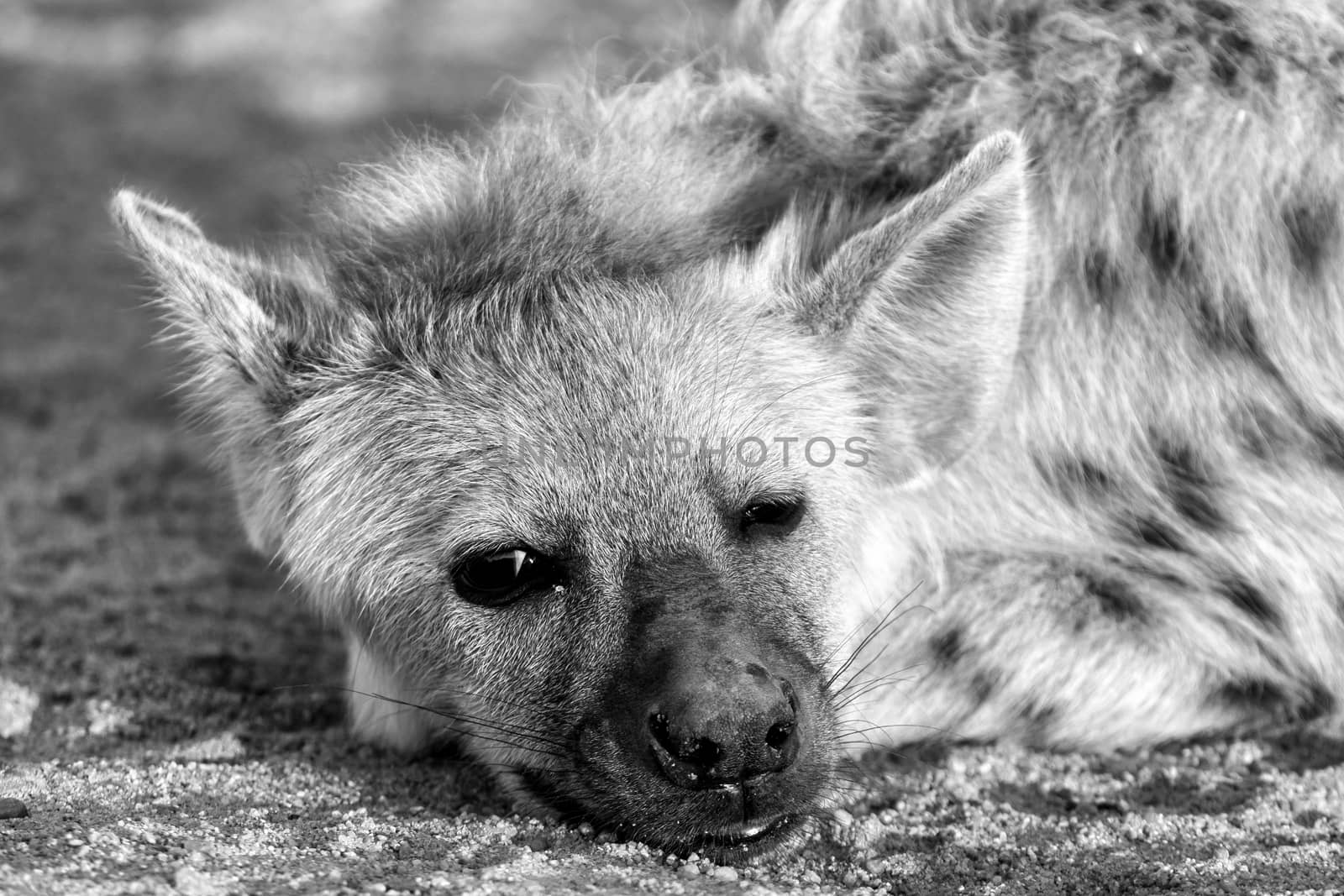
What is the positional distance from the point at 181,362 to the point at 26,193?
334cm

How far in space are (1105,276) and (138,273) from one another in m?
2.12

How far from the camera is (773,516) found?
200 centimetres

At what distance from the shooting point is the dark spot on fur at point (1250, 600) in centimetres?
221

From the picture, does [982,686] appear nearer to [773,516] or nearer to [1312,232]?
[773,516]

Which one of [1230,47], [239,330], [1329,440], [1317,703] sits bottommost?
[1317,703]

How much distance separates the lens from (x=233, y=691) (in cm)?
245

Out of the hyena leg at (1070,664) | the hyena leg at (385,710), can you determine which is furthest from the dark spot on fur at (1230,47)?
the hyena leg at (385,710)

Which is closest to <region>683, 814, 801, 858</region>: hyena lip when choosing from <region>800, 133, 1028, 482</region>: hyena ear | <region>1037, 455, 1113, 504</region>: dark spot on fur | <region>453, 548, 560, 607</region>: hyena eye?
<region>453, 548, 560, 607</region>: hyena eye

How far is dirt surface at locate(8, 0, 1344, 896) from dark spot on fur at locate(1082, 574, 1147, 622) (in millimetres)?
222

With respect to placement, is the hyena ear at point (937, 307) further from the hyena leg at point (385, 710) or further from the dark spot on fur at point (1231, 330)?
the hyena leg at point (385, 710)

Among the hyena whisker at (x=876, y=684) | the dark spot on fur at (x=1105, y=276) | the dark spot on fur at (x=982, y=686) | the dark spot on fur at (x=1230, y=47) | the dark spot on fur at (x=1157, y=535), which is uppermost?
the dark spot on fur at (x=1230, y=47)

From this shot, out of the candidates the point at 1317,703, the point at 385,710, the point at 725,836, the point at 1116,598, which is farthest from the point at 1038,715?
the point at 385,710

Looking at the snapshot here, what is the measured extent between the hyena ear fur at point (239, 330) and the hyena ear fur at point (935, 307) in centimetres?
76

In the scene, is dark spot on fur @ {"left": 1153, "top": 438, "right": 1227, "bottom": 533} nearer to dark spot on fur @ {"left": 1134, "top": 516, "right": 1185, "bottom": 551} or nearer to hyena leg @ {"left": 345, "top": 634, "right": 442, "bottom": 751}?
dark spot on fur @ {"left": 1134, "top": 516, "right": 1185, "bottom": 551}
